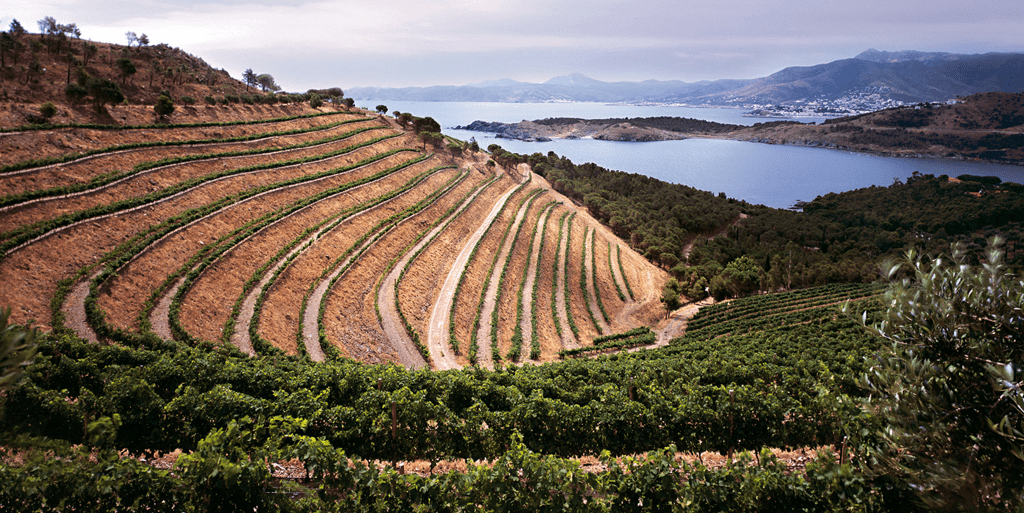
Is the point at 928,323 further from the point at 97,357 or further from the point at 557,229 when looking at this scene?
the point at 557,229

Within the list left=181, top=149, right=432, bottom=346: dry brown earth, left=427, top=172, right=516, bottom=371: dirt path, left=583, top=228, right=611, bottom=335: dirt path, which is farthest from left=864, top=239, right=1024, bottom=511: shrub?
left=583, top=228, right=611, bottom=335: dirt path

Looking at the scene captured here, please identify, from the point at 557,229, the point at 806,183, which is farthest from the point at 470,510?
the point at 806,183

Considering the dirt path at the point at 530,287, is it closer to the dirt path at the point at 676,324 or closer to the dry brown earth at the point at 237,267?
the dirt path at the point at 676,324

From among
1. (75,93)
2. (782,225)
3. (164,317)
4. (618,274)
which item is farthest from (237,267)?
(782,225)

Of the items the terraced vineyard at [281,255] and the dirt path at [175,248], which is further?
the terraced vineyard at [281,255]

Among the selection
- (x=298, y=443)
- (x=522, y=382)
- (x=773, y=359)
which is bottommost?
(x=773, y=359)

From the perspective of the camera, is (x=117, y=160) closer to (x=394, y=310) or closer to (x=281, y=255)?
(x=281, y=255)

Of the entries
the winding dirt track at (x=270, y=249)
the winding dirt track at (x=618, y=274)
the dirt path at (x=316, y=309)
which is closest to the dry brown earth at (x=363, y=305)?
the dirt path at (x=316, y=309)
